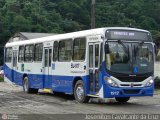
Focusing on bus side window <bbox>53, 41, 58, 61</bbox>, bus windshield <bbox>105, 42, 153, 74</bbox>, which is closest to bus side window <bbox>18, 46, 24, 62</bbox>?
bus side window <bbox>53, 41, 58, 61</bbox>

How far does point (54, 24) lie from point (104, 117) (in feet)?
283

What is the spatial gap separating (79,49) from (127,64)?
254cm

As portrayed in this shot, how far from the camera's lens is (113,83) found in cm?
1703

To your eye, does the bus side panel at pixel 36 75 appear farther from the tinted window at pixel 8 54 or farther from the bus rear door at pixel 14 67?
the tinted window at pixel 8 54

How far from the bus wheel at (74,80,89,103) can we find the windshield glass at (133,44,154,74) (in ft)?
7.95

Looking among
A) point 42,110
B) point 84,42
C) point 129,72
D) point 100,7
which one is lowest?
point 42,110

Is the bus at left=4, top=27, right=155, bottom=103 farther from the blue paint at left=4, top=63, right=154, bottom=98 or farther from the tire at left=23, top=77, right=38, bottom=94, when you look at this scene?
the tire at left=23, top=77, right=38, bottom=94

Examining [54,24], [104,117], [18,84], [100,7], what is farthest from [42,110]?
[54,24]

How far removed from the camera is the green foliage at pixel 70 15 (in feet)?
195

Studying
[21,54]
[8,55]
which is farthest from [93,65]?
[8,55]

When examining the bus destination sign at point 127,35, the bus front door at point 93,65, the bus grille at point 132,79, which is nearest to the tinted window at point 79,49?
the bus front door at point 93,65

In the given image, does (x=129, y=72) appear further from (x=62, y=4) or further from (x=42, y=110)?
(x=62, y=4)

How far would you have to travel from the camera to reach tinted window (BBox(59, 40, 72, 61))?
1989 cm

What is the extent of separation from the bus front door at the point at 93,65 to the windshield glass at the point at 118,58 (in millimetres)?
542
